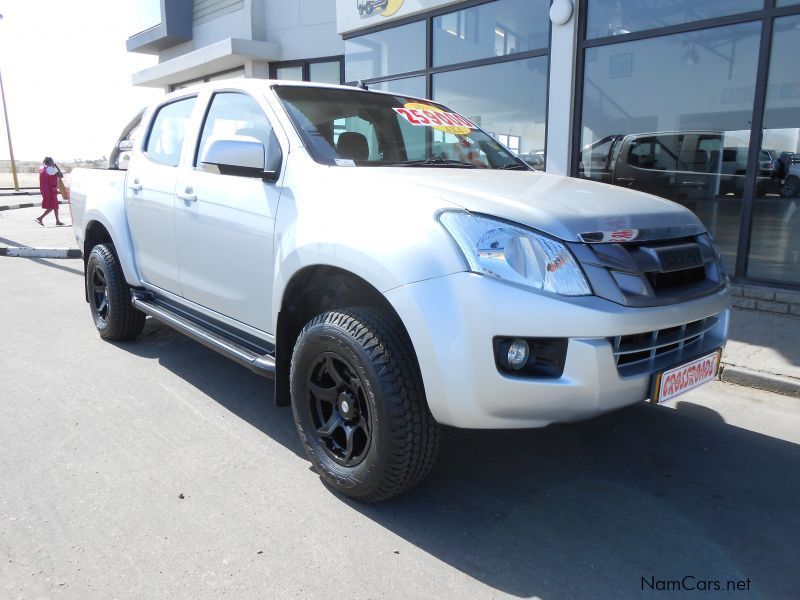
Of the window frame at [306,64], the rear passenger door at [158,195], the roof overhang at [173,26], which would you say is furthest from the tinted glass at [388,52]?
the roof overhang at [173,26]

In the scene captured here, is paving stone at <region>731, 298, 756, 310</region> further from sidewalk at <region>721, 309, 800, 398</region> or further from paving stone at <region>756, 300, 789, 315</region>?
sidewalk at <region>721, 309, 800, 398</region>

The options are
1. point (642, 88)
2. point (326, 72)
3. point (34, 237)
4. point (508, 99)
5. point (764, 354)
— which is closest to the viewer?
point (764, 354)

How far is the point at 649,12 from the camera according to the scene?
6594 mm

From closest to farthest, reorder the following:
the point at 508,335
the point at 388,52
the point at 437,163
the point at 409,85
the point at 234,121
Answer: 1. the point at 508,335
2. the point at 437,163
3. the point at 234,121
4. the point at 409,85
5. the point at 388,52

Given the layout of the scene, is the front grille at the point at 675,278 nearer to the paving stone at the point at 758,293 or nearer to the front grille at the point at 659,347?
the front grille at the point at 659,347

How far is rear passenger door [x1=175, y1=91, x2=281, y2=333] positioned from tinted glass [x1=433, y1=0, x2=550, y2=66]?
17.4ft

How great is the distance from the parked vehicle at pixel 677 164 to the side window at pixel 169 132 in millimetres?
4877

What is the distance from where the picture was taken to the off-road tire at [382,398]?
7.66 feet

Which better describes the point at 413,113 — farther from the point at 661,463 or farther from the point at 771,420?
the point at 771,420

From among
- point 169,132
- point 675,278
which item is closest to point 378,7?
point 169,132

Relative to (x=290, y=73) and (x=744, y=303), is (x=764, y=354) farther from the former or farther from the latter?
(x=290, y=73)

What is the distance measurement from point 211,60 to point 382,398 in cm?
1436

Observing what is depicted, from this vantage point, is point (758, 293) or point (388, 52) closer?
point (758, 293)

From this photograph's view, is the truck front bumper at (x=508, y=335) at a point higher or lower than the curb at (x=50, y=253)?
higher
